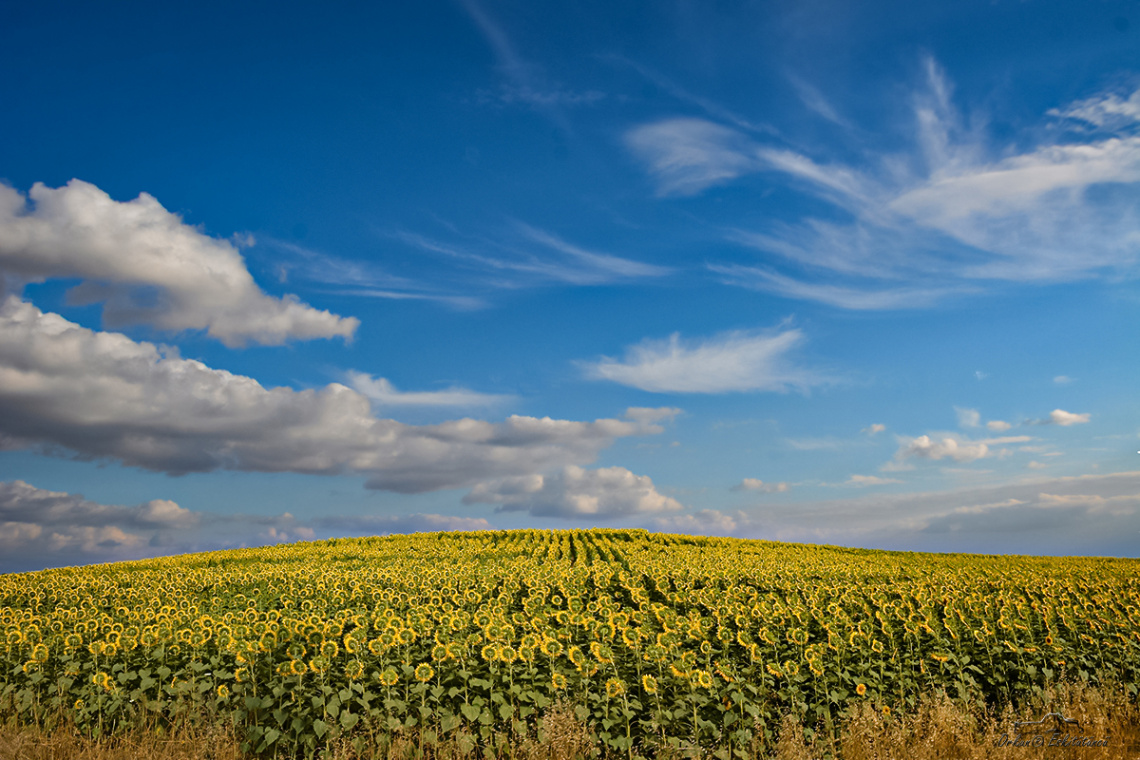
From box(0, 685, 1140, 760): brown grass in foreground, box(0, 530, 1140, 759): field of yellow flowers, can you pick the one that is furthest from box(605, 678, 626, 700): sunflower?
box(0, 685, 1140, 760): brown grass in foreground

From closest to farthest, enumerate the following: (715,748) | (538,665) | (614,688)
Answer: (715,748) < (614,688) < (538,665)

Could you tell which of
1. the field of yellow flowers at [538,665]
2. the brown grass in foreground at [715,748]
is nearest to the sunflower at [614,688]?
the field of yellow flowers at [538,665]

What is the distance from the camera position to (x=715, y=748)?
7.34 metres

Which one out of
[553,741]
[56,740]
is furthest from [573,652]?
[56,740]

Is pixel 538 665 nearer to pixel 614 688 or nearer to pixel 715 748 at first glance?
pixel 614 688

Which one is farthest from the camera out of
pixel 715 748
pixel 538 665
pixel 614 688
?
pixel 538 665

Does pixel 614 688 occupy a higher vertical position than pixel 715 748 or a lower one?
higher

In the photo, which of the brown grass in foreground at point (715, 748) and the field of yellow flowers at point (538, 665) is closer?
the brown grass in foreground at point (715, 748)

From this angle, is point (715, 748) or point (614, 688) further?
point (614, 688)

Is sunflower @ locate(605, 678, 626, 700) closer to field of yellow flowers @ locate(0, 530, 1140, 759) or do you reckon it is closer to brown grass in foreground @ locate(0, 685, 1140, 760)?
field of yellow flowers @ locate(0, 530, 1140, 759)

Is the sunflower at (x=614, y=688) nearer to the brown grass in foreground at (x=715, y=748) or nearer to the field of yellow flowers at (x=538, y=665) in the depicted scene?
the field of yellow flowers at (x=538, y=665)

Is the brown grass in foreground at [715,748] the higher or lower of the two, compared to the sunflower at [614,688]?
lower

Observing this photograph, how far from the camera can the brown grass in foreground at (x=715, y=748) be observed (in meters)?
7.02

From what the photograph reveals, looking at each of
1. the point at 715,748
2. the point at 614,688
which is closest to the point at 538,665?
the point at 614,688
